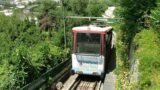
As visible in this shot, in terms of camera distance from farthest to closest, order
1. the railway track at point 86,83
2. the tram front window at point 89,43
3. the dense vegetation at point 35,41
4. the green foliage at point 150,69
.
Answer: the tram front window at point 89,43
the railway track at point 86,83
the dense vegetation at point 35,41
the green foliage at point 150,69

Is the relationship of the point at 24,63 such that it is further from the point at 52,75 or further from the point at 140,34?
the point at 140,34

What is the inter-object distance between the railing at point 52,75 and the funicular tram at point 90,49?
1.32m

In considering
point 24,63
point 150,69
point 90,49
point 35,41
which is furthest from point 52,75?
point 35,41

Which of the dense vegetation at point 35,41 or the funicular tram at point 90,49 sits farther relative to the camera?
the funicular tram at point 90,49

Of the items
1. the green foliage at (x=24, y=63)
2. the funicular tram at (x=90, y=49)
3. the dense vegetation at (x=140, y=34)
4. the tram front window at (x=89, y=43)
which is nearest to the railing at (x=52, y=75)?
the green foliage at (x=24, y=63)

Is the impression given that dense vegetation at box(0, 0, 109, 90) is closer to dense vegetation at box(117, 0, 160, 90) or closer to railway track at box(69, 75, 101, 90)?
railway track at box(69, 75, 101, 90)

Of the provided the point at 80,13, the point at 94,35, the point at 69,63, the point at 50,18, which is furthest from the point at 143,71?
the point at 80,13

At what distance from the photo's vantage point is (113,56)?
33031 millimetres

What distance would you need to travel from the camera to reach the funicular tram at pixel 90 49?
21406mm

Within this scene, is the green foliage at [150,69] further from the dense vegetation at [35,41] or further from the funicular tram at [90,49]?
the funicular tram at [90,49]

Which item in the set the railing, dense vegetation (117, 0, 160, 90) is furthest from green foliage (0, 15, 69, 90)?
dense vegetation (117, 0, 160, 90)

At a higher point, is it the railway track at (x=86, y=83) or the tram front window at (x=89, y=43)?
the tram front window at (x=89, y=43)

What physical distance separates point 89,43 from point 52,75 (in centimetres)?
343

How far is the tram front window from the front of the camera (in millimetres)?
21406
